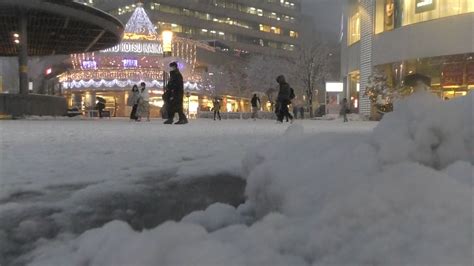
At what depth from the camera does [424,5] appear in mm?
27734

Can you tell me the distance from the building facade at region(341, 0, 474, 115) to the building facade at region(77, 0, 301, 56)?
43.7 m

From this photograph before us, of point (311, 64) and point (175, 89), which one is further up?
point (311, 64)

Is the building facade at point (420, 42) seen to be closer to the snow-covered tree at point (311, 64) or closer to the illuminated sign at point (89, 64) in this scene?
the snow-covered tree at point (311, 64)

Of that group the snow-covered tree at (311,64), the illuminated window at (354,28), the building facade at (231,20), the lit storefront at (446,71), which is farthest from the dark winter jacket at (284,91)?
the building facade at (231,20)

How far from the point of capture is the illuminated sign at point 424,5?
27.4 m

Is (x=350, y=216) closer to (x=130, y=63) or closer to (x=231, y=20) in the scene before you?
(x=130, y=63)

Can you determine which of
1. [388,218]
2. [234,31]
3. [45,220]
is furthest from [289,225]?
[234,31]

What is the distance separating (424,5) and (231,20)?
240 ft

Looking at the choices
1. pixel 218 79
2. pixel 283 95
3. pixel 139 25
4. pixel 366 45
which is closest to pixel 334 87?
pixel 366 45

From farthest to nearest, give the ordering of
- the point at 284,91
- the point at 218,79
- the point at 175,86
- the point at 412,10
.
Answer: the point at 218,79 < the point at 412,10 < the point at 284,91 < the point at 175,86

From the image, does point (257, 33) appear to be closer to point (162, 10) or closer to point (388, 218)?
point (162, 10)

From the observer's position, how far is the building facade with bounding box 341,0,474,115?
2633 cm

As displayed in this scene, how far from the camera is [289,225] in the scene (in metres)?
1.97

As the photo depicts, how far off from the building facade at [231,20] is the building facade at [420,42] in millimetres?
43709
